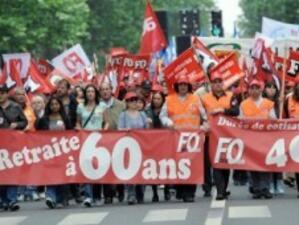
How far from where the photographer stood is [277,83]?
19.3 meters

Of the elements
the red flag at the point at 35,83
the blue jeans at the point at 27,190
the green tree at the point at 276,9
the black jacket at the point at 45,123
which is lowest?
the blue jeans at the point at 27,190

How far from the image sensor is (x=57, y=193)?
54.5 feet

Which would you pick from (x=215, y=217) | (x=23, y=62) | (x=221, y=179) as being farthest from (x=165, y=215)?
(x=23, y=62)

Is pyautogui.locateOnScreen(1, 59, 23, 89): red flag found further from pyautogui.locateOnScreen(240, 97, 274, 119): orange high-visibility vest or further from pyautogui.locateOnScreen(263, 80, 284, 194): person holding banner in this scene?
pyautogui.locateOnScreen(240, 97, 274, 119): orange high-visibility vest

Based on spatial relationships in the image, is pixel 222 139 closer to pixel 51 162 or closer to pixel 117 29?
pixel 51 162

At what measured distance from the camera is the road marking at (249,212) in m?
14.1

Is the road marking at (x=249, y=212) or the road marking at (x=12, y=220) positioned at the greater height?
the road marking at (x=249, y=212)

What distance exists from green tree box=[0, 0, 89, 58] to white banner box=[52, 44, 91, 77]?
13409 mm

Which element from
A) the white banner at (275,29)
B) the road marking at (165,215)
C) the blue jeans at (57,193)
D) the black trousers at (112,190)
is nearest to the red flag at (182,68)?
the black trousers at (112,190)

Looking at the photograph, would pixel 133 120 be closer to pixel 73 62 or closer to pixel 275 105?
pixel 275 105

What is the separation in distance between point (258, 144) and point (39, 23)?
25434mm

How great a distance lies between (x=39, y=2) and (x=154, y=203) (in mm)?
23323

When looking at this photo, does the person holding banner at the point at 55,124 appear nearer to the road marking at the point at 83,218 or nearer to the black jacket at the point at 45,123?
the black jacket at the point at 45,123

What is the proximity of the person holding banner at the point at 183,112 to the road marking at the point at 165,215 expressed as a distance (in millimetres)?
1408
